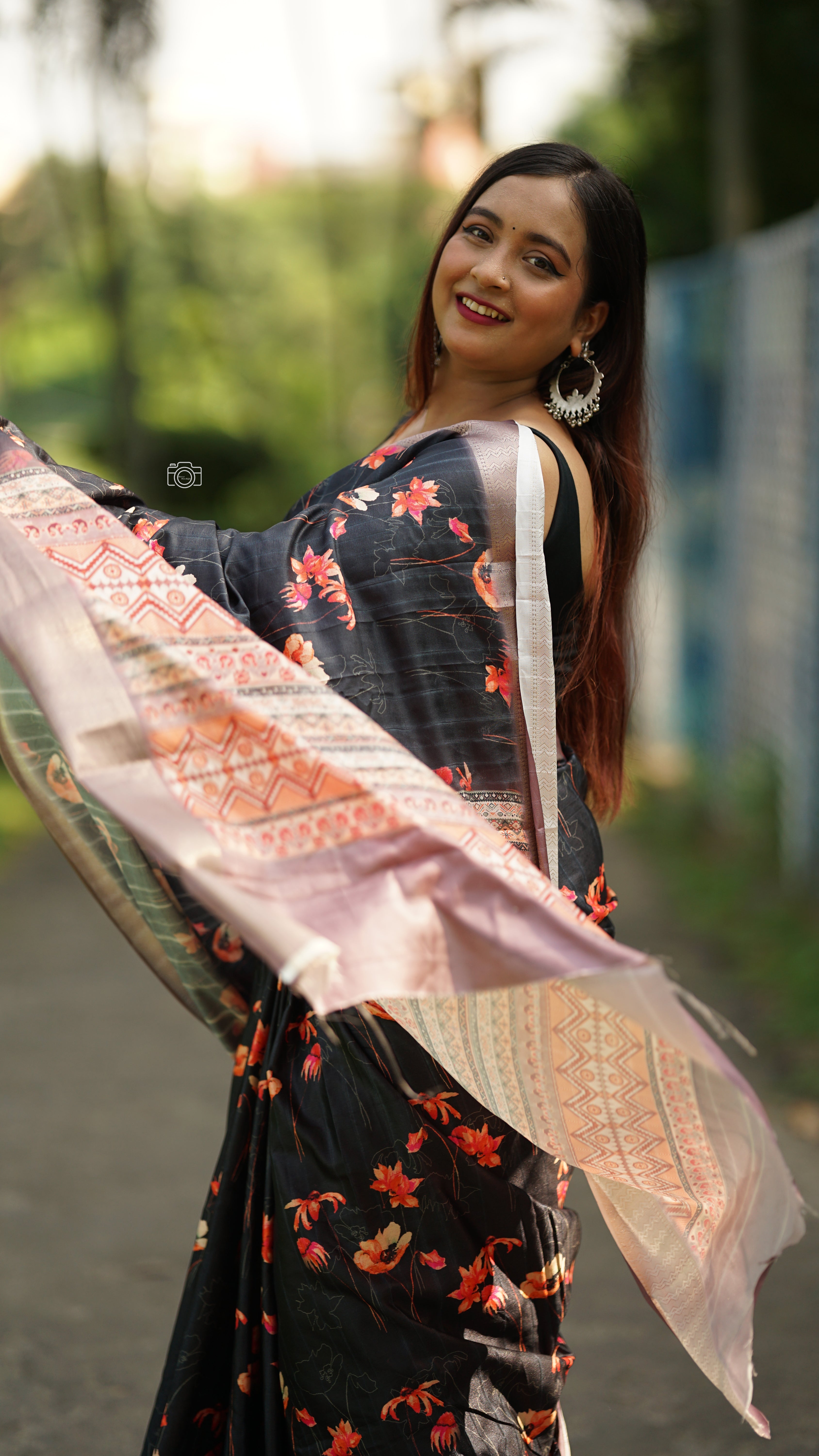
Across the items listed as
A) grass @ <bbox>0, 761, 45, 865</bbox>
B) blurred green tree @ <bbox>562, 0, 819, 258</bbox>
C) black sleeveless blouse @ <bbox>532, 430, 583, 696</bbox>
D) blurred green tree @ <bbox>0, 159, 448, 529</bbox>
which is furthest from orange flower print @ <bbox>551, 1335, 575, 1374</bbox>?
blurred green tree @ <bbox>562, 0, 819, 258</bbox>

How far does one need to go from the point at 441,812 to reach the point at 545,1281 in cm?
73

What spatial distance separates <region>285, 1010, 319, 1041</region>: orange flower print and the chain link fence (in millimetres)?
1909

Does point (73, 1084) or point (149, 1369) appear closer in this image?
point (149, 1369)

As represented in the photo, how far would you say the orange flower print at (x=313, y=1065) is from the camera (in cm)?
179

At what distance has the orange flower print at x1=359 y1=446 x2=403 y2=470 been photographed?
A: 1.78m

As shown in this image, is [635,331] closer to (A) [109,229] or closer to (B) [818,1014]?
(B) [818,1014]

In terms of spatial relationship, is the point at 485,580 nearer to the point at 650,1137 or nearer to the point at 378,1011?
the point at 378,1011

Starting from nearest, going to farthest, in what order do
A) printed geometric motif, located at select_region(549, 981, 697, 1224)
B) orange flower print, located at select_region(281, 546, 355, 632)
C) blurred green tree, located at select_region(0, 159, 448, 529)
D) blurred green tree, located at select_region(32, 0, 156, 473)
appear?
printed geometric motif, located at select_region(549, 981, 697, 1224), orange flower print, located at select_region(281, 546, 355, 632), blurred green tree, located at select_region(32, 0, 156, 473), blurred green tree, located at select_region(0, 159, 448, 529)

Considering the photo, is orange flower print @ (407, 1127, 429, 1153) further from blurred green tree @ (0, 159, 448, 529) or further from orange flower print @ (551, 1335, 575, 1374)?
blurred green tree @ (0, 159, 448, 529)

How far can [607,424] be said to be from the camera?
2.01 meters

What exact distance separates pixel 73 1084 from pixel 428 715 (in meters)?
2.60

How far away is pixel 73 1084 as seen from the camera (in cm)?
391

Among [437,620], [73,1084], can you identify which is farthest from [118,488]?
[73,1084]

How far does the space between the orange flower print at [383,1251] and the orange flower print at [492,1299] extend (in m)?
0.13
